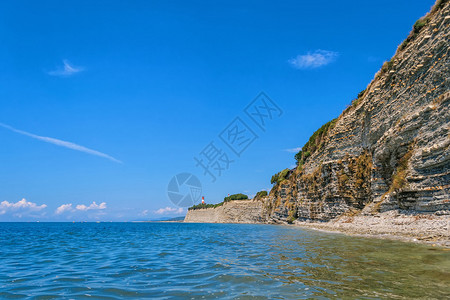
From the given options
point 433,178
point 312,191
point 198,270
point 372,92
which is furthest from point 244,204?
point 198,270

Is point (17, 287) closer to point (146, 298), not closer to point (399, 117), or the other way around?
point (146, 298)

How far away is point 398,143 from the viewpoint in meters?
23.5

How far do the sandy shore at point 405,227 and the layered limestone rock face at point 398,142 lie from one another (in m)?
0.73

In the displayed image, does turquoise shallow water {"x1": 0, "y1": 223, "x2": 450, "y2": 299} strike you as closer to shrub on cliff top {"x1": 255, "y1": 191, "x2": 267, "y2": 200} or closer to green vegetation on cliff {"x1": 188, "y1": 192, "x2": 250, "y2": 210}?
shrub on cliff top {"x1": 255, "y1": 191, "x2": 267, "y2": 200}

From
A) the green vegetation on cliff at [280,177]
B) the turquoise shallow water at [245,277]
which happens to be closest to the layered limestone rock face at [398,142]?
the turquoise shallow water at [245,277]

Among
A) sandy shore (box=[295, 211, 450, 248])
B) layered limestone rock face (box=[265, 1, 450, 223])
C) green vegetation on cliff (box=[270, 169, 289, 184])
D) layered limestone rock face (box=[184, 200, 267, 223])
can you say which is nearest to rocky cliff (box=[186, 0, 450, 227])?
layered limestone rock face (box=[265, 1, 450, 223])

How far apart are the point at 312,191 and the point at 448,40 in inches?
999

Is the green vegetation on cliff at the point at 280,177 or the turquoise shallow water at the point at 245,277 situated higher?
the green vegetation on cliff at the point at 280,177

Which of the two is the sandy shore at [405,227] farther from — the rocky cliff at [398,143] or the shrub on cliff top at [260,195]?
the shrub on cliff top at [260,195]

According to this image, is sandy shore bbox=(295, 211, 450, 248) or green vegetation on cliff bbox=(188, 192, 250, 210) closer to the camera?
sandy shore bbox=(295, 211, 450, 248)

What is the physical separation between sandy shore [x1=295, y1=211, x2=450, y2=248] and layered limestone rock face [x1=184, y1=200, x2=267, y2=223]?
49.8 meters

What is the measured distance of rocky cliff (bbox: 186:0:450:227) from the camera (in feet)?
61.4

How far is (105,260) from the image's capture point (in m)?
13.6

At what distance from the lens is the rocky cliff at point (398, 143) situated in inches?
737
